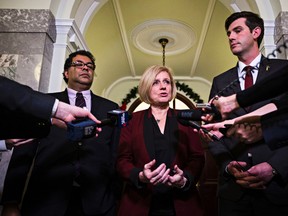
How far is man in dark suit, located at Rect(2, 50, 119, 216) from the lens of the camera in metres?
1.58

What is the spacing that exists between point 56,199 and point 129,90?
604 cm

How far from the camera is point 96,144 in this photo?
1777mm

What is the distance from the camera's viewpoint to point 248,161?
1.42m

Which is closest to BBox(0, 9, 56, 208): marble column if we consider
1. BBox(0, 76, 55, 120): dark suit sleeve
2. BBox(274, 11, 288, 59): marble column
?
BBox(0, 76, 55, 120): dark suit sleeve

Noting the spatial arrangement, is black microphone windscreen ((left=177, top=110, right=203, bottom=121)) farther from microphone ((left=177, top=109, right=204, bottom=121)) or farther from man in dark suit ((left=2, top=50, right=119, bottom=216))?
man in dark suit ((left=2, top=50, right=119, bottom=216))

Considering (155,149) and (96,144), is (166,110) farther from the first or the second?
(96,144)

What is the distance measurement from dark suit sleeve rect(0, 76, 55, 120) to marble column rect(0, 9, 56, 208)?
1382 mm

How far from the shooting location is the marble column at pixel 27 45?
8.09 ft

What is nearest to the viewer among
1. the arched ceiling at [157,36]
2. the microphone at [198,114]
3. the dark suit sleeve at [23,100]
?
the dark suit sleeve at [23,100]

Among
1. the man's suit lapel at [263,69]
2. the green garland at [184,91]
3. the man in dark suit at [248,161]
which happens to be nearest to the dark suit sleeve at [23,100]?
the man in dark suit at [248,161]

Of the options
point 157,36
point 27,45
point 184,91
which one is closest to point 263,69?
point 27,45

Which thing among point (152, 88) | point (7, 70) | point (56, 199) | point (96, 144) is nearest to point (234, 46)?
point (152, 88)

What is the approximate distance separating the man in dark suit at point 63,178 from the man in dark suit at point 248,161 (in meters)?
0.70

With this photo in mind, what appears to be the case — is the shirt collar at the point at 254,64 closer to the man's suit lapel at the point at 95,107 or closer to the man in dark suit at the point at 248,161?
the man in dark suit at the point at 248,161
